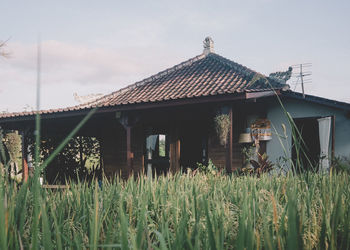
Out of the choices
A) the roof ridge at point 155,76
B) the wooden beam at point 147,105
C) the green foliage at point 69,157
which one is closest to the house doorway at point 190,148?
the roof ridge at point 155,76

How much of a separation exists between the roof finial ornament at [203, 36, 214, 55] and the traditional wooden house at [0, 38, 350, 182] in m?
0.04

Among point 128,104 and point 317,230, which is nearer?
point 317,230

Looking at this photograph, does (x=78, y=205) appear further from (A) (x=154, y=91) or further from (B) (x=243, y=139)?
(A) (x=154, y=91)

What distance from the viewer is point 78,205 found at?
2.26 m

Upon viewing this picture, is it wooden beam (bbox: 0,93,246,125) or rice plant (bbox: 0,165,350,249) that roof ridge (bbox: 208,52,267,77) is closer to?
wooden beam (bbox: 0,93,246,125)

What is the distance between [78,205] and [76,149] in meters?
12.7

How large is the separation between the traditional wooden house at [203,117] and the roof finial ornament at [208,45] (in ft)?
0.13

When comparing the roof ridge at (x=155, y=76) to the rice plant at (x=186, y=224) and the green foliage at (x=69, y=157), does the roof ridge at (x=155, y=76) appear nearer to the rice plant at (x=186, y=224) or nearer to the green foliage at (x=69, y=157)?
the green foliage at (x=69, y=157)

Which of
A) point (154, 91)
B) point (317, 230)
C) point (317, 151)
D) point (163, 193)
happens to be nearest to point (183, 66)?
point (154, 91)

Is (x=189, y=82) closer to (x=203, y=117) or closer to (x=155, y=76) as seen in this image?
(x=203, y=117)

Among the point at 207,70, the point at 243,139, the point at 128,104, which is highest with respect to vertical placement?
the point at 207,70

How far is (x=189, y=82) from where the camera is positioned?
10.7m

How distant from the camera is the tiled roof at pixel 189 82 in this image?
368 inches

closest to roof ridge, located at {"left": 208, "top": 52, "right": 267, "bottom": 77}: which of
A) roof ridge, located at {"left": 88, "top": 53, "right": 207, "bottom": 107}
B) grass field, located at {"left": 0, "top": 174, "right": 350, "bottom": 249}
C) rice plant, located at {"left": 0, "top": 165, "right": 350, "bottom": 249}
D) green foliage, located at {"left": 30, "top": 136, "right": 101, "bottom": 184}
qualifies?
roof ridge, located at {"left": 88, "top": 53, "right": 207, "bottom": 107}
